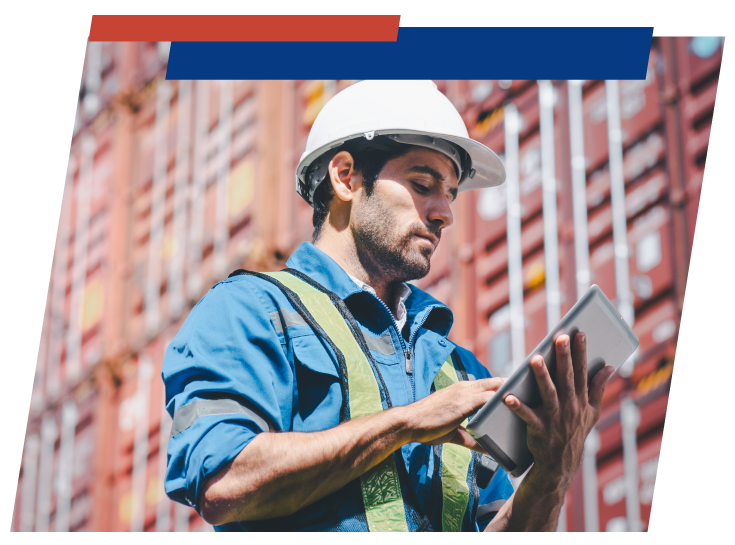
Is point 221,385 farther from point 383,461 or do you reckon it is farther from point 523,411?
point 523,411

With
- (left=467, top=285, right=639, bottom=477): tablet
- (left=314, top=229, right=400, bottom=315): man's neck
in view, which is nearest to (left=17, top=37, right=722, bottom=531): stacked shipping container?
(left=314, top=229, right=400, bottom=315): man's neck

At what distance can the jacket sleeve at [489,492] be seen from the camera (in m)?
2.64

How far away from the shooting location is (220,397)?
2145mm

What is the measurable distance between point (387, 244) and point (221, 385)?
73 centimetres

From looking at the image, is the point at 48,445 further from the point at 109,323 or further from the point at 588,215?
the point at 588,215

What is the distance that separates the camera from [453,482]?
2428mm

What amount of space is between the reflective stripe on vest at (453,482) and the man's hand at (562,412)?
0.64ft

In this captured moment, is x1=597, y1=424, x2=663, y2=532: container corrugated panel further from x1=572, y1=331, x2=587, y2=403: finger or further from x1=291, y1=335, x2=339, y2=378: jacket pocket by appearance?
x1=291, y1=335, x2=339, y2=378: jacket pocket

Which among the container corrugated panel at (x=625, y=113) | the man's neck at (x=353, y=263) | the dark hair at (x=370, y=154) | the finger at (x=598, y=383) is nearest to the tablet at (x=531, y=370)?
the finger at (x=598, y=383)

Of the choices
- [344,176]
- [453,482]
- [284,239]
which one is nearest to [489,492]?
[453,482]

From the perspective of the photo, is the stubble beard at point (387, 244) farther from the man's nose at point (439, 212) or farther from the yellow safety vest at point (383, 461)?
the yellow safety vest at point (383, 461)

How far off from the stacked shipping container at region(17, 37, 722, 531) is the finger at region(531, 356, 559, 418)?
2.87 meters

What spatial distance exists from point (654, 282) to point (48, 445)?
438 centimetres
